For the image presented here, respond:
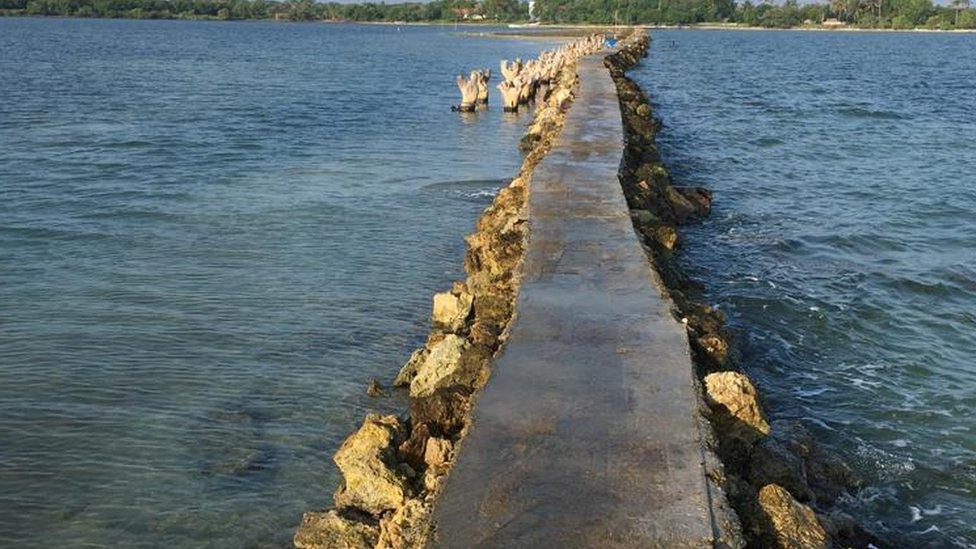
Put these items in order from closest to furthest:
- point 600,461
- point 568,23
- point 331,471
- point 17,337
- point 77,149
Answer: point 600,461
point 331,471
point 17,337
point 77,149
point 568,23

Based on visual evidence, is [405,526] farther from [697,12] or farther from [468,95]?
[697,12]

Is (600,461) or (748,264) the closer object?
(600,461)

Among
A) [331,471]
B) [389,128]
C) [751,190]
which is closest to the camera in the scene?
[331,471]

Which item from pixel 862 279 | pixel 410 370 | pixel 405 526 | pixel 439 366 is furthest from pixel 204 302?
pixel 862 279

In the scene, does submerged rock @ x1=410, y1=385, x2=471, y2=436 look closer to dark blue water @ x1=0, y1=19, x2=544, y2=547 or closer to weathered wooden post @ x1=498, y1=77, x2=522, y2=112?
dark blue water @ x1=0, y1=19, x2=544, y2=547

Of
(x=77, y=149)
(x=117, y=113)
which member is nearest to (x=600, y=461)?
(x=77, y=149)

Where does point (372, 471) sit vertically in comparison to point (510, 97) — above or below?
below

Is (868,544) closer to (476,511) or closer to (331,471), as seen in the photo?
(476,511)

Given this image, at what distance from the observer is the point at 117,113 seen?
29891mm

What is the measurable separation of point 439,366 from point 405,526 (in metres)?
2.62

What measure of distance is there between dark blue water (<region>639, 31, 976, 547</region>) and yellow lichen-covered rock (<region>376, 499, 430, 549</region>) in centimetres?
347

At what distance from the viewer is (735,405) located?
7477 millimetres

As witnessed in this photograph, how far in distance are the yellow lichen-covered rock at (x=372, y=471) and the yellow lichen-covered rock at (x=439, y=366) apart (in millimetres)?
1318

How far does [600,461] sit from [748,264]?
833cm
